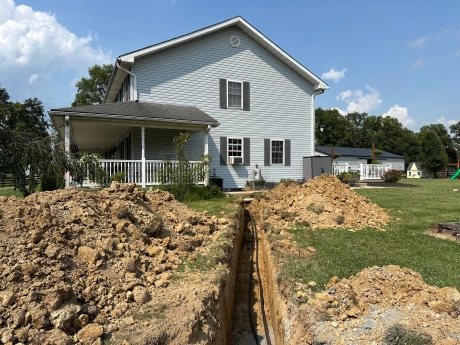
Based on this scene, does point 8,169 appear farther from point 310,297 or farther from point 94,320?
point 310,297

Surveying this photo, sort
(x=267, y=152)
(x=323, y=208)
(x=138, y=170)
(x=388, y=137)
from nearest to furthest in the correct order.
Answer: (x=323, y=208) < (x=138, y=170) < (x=267, y=152) < (x=388, y=137)

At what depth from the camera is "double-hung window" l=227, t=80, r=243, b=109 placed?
14.9 metres

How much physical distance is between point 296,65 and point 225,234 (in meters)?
12.0

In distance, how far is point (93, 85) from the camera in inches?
1444

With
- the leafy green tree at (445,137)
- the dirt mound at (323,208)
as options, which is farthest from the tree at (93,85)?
the leafy green tree at (445,137)

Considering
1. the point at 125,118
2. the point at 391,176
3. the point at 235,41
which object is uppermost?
the point at 235,41

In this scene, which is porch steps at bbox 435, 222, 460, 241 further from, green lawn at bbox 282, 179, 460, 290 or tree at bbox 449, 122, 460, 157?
tree at bbox 449, 122, 460, 157

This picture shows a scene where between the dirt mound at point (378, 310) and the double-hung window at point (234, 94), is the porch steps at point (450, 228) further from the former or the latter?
the double-hung window at point (234, 94)

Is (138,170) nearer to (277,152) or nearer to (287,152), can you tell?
(277,152)

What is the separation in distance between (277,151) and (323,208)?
25.4ft

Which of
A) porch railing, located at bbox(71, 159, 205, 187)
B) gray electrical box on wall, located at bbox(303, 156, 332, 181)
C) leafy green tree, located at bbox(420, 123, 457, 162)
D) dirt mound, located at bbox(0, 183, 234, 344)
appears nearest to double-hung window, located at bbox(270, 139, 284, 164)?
gray electrical box on wall, located at bbox(303, 156, 332, 181)

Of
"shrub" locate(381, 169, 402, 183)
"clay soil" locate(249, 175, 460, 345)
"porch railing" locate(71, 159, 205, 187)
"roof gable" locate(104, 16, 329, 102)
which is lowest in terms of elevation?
"clay soil" locate(249, 175, 460, 345)

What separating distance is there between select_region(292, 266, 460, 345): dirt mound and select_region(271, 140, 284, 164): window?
1158 centimetres

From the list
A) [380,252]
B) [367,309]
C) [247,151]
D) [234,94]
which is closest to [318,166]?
[247,151]
